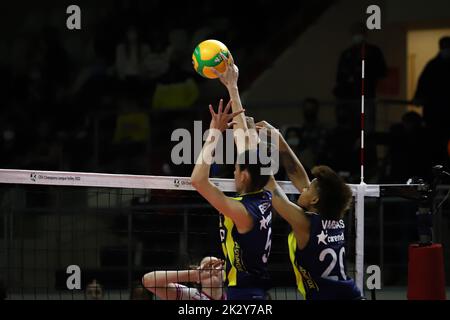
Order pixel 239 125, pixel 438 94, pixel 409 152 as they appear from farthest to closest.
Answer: pixel 438 94, pixel 409 152, pixel 239 125

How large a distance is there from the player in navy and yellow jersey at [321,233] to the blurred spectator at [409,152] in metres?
5.08

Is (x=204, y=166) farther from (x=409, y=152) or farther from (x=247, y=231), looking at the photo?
(x=409, y=152)

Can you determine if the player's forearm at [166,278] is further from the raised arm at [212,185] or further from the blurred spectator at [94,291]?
the blurred spectator at [94,291]

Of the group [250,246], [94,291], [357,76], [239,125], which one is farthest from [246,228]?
[357,76]

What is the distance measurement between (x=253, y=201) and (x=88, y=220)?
6119 mm

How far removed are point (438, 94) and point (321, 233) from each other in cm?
629

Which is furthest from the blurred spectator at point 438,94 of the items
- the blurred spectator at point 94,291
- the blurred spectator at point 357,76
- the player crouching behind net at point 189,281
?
the player crouching behind net at point 189,281

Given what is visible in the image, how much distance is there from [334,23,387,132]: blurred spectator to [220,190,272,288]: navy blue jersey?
215 inches

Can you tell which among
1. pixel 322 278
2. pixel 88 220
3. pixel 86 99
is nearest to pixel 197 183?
pixel 322 278

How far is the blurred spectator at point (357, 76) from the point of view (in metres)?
12.1

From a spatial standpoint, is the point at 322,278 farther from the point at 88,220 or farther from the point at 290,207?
the point at 88,220

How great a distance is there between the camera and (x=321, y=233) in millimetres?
6547
